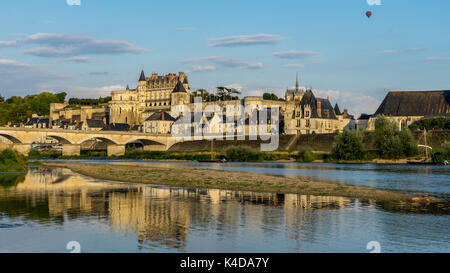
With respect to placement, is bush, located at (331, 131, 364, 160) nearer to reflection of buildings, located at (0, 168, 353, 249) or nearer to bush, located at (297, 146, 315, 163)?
bush, located at (297, 146, 315, 163)

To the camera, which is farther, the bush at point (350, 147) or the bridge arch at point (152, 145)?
the bridge arch at point (152, 145)

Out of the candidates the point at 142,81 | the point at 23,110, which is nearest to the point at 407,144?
the point at 142,81

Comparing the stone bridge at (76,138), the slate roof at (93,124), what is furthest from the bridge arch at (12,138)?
the slate roof at (93,124)

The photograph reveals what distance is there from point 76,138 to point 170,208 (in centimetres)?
7747

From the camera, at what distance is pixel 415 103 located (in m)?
116

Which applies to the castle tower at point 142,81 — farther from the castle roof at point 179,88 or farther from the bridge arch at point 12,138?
the bridge arch at point 12,138

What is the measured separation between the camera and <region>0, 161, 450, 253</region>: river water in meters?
16.0

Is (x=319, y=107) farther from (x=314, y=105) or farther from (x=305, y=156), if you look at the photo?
(x=305, y=156)

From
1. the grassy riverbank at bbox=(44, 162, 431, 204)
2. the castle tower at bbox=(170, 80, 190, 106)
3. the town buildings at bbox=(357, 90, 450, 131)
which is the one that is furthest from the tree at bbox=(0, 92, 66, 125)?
the grassy riverbank at bbox=(44, 162, 431, 204)

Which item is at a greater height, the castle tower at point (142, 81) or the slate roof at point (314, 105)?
the castle tower at point (142, 81)

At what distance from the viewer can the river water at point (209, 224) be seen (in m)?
16.0

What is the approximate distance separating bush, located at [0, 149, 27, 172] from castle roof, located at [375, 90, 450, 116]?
267 ft

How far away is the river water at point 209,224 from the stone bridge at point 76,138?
194ft
